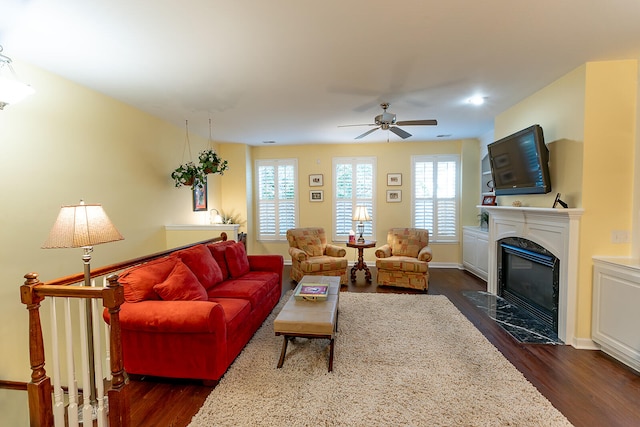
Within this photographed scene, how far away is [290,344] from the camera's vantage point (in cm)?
294

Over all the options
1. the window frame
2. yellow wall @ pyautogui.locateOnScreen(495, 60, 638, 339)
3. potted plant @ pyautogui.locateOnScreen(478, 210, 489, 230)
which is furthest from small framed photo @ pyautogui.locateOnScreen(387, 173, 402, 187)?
yellow wall @ pyautogui.locateOnScreen(495, 60, 638, 339)

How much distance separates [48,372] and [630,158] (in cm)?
583

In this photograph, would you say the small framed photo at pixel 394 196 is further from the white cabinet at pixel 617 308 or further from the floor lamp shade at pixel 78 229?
the floor lamp shade at pixel 78 229

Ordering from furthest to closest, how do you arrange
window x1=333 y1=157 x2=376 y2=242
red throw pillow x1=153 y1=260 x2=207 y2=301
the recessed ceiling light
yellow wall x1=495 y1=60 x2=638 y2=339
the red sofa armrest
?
1. window x1=333 y1=157 x2=376 y2=242
2. the recessed ceiling light
3. yellow wall x1=495 y1=60 x2=638 y2=339
4. red throw pillow x1=153 y1=260 x2=207 y2=301
5. the red sofa armrest

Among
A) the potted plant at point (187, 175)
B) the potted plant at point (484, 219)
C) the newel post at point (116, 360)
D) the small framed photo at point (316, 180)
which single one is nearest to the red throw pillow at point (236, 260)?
the potted plant at point (187, 175)

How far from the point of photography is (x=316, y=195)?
254 inches

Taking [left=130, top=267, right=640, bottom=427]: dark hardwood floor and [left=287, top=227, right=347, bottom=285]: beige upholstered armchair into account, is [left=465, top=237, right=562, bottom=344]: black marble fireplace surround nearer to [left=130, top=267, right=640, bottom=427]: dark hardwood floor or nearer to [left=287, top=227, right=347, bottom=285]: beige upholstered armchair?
[left=130, top=267, right=640, bottom=427]: dark hardwood floor

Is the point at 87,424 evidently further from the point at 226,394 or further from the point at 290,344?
the point at 290,344

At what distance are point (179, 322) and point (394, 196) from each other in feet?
16.4

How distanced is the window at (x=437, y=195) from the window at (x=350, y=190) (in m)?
0.94

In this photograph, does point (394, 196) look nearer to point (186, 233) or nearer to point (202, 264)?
point (186, 233)

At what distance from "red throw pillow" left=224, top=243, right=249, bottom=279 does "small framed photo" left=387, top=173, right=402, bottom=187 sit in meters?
3.63

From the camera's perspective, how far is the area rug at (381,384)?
1.95m

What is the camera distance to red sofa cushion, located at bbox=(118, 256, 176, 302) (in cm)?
245
